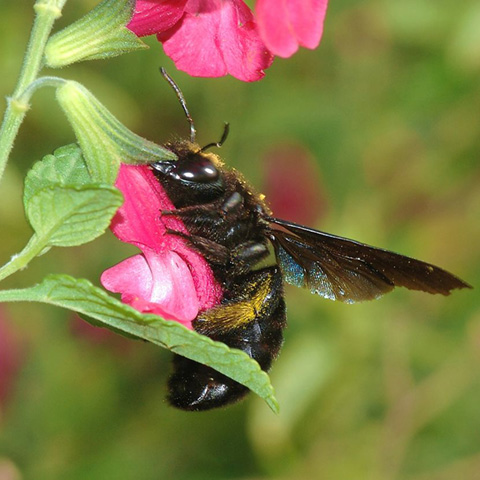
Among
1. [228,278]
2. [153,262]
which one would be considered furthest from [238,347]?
[153,262]

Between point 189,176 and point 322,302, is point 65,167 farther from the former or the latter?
point 322,302

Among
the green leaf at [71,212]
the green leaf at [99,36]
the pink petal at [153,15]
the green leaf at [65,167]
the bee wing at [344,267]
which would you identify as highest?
the pink petal at [153,15]

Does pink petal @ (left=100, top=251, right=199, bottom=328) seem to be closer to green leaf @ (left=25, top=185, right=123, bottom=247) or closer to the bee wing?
green leaf @ (left=25, top=185, right=123, bottom=247)

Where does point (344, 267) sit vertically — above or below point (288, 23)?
below

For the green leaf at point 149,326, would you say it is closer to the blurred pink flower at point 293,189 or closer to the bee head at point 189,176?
the bee head at point 189,176

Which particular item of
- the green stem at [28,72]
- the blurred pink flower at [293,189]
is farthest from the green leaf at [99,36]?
the blurred pink flower at [293,189]

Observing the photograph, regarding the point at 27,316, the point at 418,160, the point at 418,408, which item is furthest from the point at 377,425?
the point at 27,316
